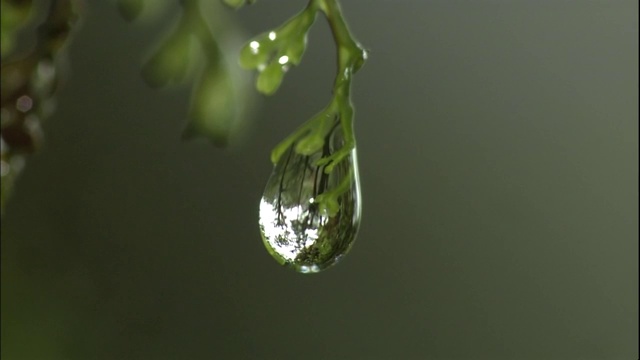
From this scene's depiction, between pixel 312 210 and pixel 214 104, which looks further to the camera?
pixel 214 104

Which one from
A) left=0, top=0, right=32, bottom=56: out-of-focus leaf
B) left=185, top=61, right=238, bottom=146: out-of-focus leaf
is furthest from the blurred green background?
left=0, top=0, right=32, bottom=56: out-of-focus leaf

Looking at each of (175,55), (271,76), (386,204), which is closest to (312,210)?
(271,76)

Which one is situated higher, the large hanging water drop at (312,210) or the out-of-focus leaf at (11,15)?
the out-of-focus leaf at (11,15)

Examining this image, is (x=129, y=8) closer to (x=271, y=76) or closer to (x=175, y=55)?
(x=175, y=55)

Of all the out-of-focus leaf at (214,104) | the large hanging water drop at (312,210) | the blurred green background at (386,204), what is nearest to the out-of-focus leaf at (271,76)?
the large hanging water drop at (312,210)

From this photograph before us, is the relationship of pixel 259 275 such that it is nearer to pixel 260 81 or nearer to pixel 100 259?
pixel 100 259

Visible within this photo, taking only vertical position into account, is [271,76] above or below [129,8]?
below

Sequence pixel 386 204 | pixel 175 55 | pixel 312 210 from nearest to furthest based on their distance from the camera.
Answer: pixel 312 210, pixel 175 55, pixel 386 204

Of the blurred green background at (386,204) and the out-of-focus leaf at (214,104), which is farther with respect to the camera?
the blurred green background at (386,204)

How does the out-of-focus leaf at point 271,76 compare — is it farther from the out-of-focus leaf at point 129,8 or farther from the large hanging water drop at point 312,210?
the out-of-focus leaf at point 129,8
